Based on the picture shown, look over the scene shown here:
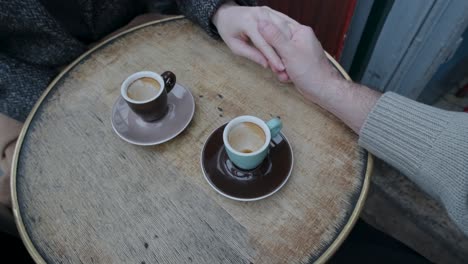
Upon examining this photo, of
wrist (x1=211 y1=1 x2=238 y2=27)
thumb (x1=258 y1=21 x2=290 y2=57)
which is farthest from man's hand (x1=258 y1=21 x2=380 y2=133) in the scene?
wrist (x1=211 y1=1 x2=238 y2=27)

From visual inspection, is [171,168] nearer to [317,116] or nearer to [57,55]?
[317,116]

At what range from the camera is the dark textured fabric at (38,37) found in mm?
973

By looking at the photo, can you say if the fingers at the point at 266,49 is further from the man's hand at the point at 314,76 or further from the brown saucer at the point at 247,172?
the brown saucer at the point at 247,172

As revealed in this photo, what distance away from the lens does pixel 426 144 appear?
75 centimetres

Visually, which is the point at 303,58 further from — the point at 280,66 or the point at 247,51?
the point at 247,51

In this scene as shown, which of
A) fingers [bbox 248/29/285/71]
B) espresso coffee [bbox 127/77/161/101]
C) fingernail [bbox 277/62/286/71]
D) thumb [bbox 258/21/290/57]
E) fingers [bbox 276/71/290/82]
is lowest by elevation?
espresso coffee [bbox 127/77/161/101]

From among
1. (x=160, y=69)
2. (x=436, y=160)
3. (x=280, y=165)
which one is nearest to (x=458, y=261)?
(x=436, y=160)

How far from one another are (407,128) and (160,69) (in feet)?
2.30

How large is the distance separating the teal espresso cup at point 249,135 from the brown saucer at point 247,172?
3 cm

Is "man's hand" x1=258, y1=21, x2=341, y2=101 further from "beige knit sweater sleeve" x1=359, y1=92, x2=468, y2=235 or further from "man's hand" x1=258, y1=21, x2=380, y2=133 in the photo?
"beige knit sweater sleeve" x1=359, y1=92, x2=468, y2=235

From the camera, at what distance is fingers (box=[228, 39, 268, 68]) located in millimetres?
967

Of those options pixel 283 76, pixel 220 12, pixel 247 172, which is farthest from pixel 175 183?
pixel 220 12

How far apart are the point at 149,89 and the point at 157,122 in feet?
0.29

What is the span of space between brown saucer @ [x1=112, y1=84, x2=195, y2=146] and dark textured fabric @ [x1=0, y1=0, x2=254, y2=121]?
0.96 feet
